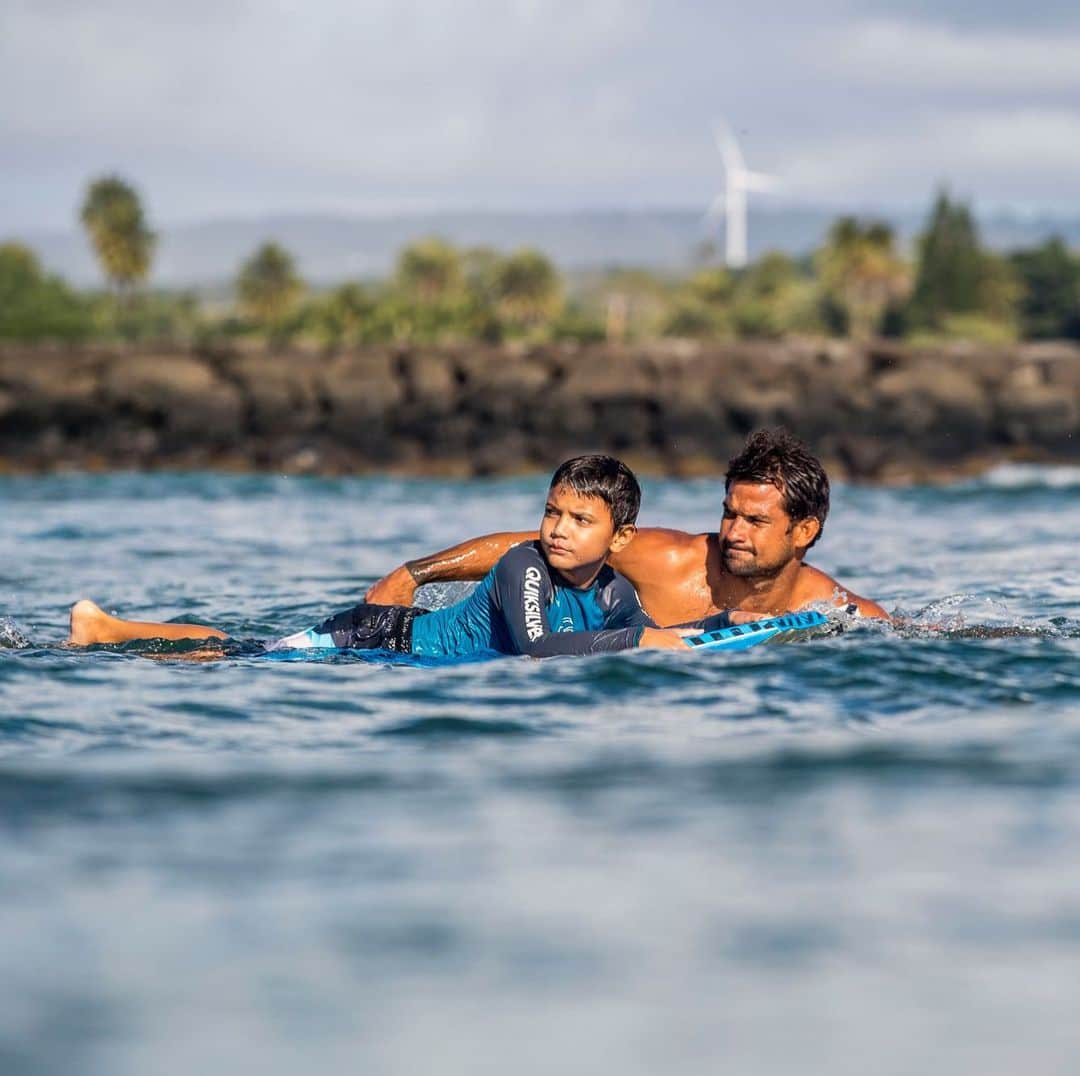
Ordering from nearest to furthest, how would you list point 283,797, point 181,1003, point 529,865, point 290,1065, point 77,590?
point 290,1065 → point 181,1003 → point 529,865 → point 283,797 → point 77,590

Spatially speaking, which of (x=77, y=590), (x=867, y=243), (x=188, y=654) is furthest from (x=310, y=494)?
(x=867, y=243)

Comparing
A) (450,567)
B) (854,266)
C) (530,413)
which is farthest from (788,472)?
(854,266)

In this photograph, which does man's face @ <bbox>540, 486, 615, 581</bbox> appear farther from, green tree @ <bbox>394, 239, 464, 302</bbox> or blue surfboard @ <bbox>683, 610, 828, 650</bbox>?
green tree @ <bbox>394, 239, 464, 302</bbox>

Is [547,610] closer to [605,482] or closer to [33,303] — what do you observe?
[605,482]

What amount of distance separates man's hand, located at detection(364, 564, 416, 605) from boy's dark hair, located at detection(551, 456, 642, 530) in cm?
102

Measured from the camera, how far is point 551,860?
438 centimetres

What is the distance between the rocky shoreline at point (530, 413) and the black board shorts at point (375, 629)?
18.8 metres

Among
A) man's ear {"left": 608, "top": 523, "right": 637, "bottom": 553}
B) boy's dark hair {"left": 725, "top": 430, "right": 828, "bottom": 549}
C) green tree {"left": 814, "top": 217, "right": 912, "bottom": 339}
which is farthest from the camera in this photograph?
green tree {"left": 814, "top": 217, "right": 912, "bottom": 339}

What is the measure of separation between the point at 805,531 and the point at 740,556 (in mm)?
288

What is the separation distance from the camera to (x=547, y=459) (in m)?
26.6

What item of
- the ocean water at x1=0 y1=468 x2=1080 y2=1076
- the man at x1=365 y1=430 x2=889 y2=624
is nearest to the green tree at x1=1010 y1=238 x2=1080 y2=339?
the man at x1=365 y1=430 x2=889 y2=624

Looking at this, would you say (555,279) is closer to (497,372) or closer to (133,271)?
(133,271)

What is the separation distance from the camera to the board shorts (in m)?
7.50

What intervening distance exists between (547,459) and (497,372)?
165cm
